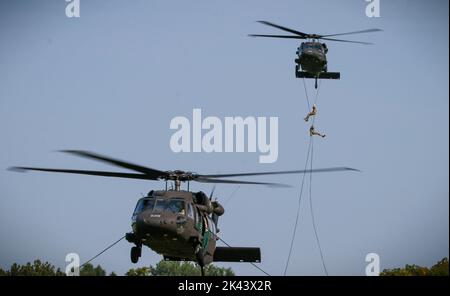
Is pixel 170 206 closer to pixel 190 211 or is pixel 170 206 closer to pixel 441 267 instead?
pixel 190 211

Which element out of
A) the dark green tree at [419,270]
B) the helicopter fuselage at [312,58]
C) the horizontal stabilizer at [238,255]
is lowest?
the dark green tree at [419,270]

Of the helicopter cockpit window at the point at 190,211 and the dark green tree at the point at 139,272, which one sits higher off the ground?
the helicopter cockpit window at the point at 190,211

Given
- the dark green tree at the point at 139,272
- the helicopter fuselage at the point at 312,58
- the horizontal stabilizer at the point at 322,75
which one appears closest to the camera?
the helicopter fuselage at the point at 312,58

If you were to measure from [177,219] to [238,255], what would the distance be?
4923 millimetres

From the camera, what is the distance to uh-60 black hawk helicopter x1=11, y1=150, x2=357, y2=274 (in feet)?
86.8

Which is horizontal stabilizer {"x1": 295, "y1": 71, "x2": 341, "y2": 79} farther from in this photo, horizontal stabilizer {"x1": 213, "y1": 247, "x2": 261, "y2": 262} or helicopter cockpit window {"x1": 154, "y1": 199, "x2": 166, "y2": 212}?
helicopter cockpit window {"x1": 154, "y1": 199, "x2": 166, "y2": 212}

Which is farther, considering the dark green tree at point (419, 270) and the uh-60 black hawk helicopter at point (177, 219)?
the dark green tree at point (419, 270)

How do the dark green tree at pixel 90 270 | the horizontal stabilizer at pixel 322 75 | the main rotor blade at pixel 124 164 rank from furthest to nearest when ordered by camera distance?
the dark green tree at pixel 90 270
the horizontal stabilizer at pixel 322 75
the main rotor blade at pixel 124 164

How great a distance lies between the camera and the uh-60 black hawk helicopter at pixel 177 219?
1042 inches

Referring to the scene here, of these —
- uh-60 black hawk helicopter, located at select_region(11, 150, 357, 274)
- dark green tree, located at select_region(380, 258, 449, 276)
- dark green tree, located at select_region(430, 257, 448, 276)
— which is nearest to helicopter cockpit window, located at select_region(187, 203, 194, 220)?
uh-60 black hawk helicopter, located at select_region(11, 150, 357, 274)

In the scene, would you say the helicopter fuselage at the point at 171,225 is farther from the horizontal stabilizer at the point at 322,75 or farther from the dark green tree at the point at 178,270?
the dark green tree at the point at 178,270

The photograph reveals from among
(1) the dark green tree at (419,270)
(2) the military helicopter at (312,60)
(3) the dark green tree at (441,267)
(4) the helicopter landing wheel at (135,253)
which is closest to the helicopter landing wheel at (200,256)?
(4) the helicopter landing wheel at (135,253)

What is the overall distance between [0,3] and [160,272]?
153 ft

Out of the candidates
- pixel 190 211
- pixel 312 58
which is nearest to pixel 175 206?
pixel 190 211
